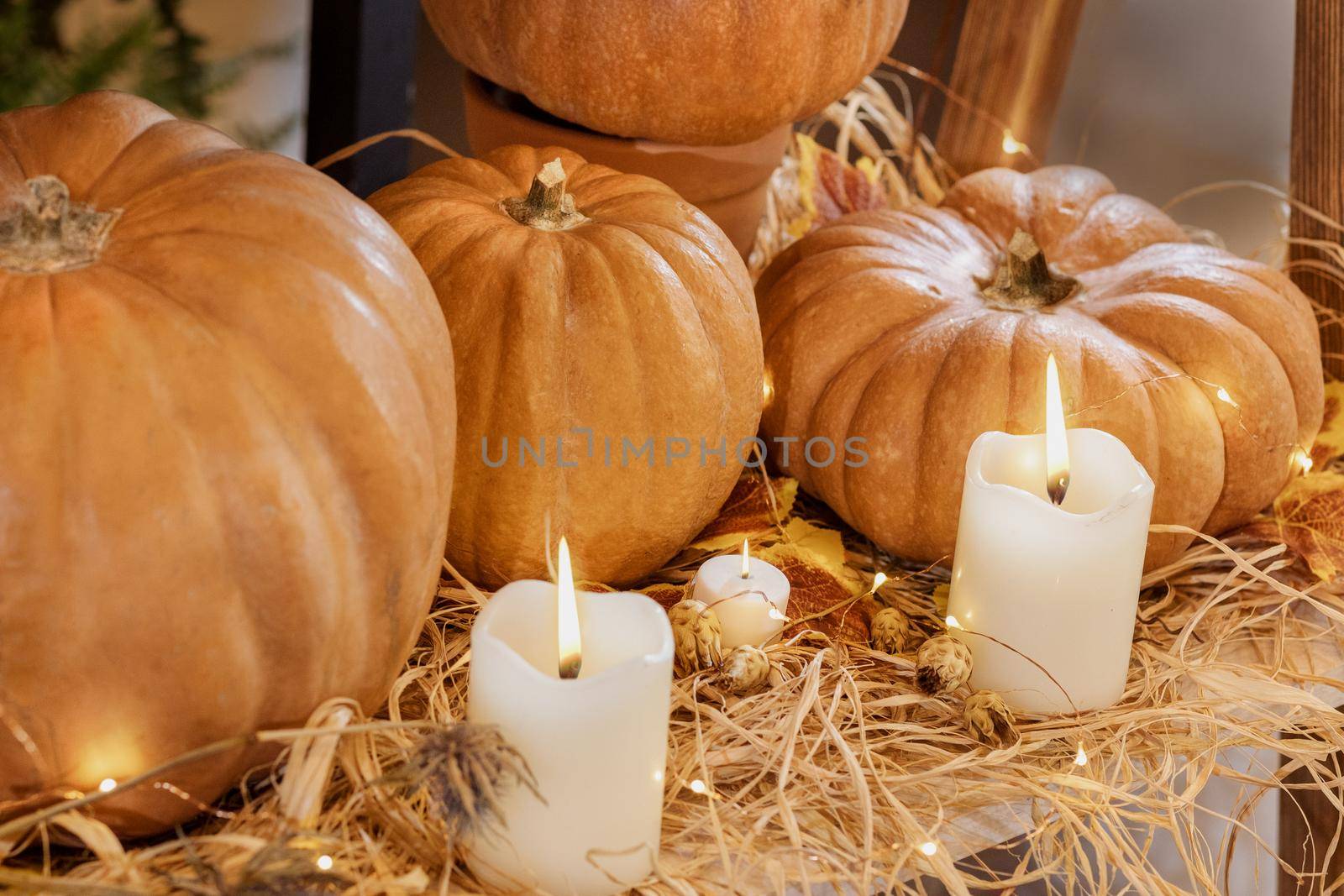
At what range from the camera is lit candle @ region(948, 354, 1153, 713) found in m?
0.90

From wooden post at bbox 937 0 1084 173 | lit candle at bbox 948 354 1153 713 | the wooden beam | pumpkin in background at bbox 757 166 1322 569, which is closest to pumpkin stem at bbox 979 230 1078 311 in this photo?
pumpkin in background at bbox 757 166 1322 569

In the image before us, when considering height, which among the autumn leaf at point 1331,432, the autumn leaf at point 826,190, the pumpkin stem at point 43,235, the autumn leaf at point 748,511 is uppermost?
the pumpkin stem at point 43,235

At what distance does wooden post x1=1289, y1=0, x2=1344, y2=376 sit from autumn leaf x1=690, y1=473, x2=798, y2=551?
2.23ft

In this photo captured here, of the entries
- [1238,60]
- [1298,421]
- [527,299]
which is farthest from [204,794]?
[1238,60]

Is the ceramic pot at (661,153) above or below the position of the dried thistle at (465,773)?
above

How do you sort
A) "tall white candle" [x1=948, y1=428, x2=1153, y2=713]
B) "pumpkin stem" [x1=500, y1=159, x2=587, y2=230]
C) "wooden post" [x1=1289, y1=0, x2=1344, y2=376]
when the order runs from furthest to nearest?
"wooden post" [x1=1289, y1=0, x2=1344, y2=376]
"pumpkin stem" [x1=500, y1=159, x2=587, y2=230]
"tall white candle" [x1=948, y1=428, x2=1153, y2=713]

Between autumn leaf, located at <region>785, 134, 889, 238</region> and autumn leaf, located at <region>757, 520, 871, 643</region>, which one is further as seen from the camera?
autumn leaf, located at <region>785, 134, 889, 238</region>

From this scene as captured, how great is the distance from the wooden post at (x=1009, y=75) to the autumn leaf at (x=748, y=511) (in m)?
0.77

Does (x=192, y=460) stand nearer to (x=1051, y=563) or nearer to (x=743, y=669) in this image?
(x=743, y=669)

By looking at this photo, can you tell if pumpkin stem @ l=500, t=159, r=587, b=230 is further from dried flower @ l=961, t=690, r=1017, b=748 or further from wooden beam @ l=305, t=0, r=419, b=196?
wooden beam @ l=305, t=0, r=419, b=196

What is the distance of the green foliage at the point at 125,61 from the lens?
196 cm

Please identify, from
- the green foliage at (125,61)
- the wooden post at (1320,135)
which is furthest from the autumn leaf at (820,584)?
the green foliage at (125,61)

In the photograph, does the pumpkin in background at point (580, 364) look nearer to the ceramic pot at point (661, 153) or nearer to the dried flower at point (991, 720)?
the ceramic pot at point (661, 153)

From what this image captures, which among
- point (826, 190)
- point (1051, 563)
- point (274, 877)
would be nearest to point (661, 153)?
point (826, 190)
